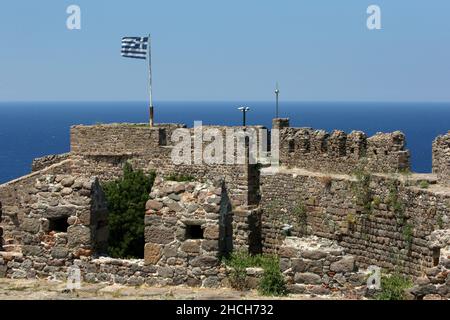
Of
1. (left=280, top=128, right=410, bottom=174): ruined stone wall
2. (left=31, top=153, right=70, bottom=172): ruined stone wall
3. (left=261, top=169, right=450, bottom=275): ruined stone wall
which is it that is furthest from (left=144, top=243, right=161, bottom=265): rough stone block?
(left=31, top=153, right=70, bottom=172): ruined stone wall

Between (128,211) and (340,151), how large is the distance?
704 cm

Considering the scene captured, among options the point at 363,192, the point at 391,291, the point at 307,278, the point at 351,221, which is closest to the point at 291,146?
the point at 351,221

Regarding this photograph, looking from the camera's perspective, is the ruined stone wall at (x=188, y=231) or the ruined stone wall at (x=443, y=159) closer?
the ruined stone wall at (x=188, y=231)

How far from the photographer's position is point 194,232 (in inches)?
526

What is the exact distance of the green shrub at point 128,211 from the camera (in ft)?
91.8

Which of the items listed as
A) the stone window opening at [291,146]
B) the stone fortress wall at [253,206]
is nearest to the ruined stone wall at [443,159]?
the stone fortress wall at [253,206]

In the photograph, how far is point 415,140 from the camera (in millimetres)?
129625

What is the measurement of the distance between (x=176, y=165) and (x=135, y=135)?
215 cm

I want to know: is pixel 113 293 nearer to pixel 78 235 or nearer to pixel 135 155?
pixel 78 235

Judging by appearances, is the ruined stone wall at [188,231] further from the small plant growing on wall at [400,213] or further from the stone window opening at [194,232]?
the small plant growing on wall at [400,213]

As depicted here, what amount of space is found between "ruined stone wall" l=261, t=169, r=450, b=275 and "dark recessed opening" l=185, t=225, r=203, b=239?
28.5ft
